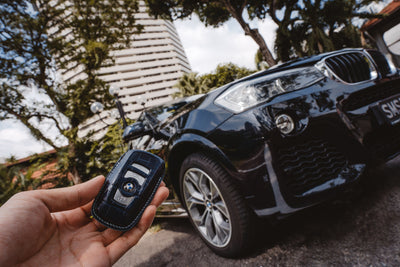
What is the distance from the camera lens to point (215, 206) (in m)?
1.48

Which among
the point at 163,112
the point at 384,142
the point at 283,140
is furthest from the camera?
the point at 163,112

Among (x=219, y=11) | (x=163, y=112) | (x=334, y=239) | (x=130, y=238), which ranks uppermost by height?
(x=219, y=11)

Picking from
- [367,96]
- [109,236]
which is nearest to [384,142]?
[367,96]

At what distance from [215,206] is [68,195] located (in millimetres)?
886

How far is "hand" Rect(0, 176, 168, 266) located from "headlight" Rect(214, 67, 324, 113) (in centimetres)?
70

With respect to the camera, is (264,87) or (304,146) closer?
(304,146)

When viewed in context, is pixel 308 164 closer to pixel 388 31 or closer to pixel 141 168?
pixel 141 168

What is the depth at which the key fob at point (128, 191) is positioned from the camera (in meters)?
0.94

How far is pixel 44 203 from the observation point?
37.7 inches

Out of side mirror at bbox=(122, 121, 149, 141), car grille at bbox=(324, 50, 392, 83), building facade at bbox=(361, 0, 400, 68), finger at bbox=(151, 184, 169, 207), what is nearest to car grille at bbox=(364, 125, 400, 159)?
car grille at bbox=(324, 50, 392, 83)

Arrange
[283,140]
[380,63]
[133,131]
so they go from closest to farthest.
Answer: [283,140] < [380,63] < [133,131]

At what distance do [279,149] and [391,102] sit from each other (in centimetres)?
94

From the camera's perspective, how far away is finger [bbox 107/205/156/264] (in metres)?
0.97

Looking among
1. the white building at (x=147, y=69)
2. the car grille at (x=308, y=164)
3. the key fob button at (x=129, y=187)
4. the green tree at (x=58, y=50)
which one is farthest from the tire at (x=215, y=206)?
the white building at (x=147, y=69)
